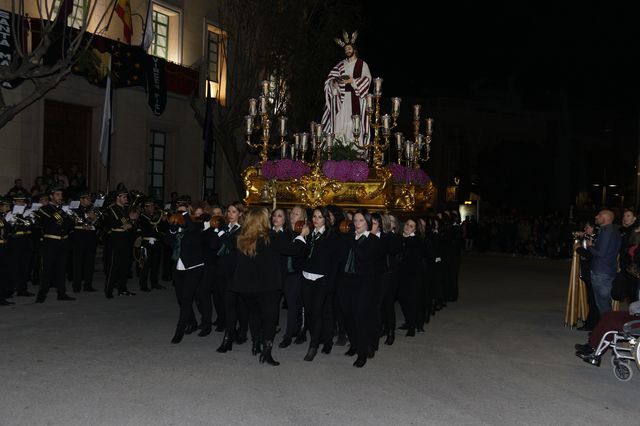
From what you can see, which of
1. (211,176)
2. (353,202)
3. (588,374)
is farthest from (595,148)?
(588,374)

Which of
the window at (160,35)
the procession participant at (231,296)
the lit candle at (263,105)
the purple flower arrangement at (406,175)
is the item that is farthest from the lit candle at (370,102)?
the window at (160,35)

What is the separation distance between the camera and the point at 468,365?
8242mm

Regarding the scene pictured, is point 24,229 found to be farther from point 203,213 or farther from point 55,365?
point 55,365

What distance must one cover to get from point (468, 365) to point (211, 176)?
21826 mm

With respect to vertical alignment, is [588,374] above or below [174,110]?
below

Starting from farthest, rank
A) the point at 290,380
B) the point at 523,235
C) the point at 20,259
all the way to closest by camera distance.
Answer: the point at 523,235 < the point at 20,259 < the point at 290,380


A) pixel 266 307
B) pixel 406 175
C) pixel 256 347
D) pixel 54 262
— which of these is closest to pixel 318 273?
pixel 266 307

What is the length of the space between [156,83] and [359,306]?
16.9 meters

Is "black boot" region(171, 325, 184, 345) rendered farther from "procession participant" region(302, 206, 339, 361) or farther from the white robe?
the white robe

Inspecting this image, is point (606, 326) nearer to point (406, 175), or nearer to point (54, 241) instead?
point (406, 175)

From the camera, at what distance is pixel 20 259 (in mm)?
12805

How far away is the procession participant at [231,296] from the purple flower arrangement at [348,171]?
3717mm

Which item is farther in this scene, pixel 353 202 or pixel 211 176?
pixel 211 176

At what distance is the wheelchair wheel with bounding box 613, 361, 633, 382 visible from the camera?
764cm
